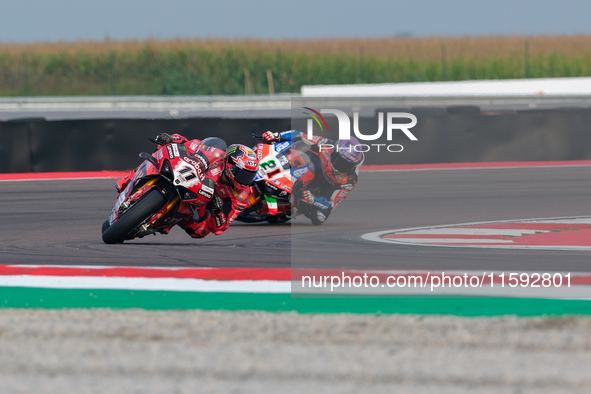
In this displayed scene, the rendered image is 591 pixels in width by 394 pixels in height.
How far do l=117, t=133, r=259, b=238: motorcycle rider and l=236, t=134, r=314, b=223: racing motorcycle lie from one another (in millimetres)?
655

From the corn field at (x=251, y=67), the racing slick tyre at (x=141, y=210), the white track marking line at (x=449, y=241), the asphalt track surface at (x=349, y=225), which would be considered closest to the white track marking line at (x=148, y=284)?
the asphalt track surface at (x=349, y=225)

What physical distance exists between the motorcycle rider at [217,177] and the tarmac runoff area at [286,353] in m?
2.35

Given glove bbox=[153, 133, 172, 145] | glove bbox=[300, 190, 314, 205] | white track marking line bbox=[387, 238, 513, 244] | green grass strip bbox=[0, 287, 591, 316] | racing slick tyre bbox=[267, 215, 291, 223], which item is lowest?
racing slick tyre bbox=[267, 215, 291, 223]

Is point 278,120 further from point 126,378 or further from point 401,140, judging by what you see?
point 126,378

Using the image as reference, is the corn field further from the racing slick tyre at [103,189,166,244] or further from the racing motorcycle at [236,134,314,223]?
the racing slick tyre at [103,189,166,244]

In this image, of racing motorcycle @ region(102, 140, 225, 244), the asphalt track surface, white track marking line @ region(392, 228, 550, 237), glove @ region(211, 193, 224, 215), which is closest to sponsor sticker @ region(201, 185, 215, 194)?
racing motorcycle @ region(102, 140, 225, 244)

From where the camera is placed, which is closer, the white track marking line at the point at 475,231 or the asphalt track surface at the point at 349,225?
A: the asphalt track surface at the point at 349,225

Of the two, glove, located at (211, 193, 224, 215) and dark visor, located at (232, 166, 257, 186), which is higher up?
dark visor, located at (232, 166, 257, 186)

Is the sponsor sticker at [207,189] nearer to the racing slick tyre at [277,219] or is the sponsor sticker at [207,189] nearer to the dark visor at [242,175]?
the dark visor at [242,175]

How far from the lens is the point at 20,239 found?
8516 millimetres

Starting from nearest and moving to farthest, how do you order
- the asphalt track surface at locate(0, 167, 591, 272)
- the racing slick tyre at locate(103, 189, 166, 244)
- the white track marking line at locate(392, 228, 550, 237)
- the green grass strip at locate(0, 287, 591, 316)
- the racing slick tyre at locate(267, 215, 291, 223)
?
the green grass strip at locate(0, 287, 591, 316)
the asphalt track surface at locate(0, 167, 591, 272)
the racing slick tyre at locate(103, 189, 166, 244)
the white track marking line at locate(392, 228, 550, 237)
the racing slick tyre at locate(267, 215, 291, 223)

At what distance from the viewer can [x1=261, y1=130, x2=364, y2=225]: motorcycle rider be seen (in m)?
9.18

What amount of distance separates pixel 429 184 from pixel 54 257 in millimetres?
6926

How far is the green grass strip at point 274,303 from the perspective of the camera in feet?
17.3
